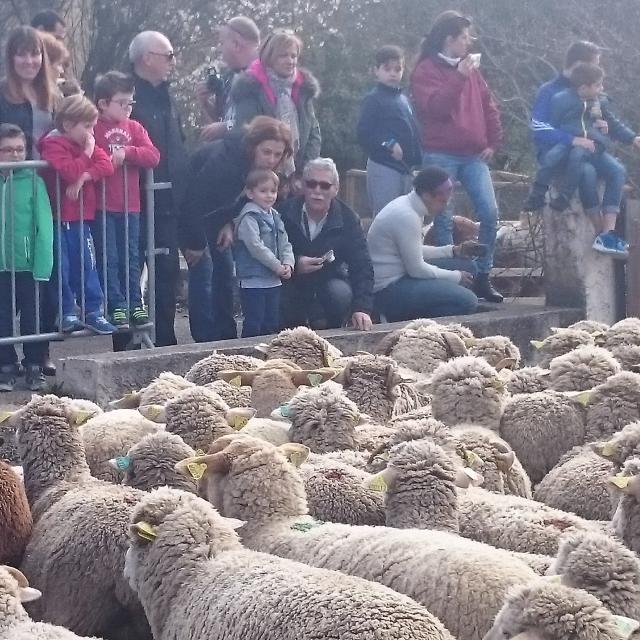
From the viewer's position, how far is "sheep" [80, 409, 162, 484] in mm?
4938

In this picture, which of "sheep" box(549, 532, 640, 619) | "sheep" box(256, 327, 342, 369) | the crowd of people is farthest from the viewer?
the crowd of people

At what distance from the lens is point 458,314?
864cm

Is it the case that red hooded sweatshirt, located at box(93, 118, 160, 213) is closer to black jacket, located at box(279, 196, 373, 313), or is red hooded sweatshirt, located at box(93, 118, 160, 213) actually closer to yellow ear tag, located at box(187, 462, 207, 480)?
black jacket, located at box(279, 196, 373, 313)

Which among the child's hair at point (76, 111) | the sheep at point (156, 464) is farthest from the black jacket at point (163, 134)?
the sheep at point (156, 464)

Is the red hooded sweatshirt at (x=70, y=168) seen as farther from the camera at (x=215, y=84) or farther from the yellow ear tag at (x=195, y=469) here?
the yellow ear tag at (x=195, y=469)

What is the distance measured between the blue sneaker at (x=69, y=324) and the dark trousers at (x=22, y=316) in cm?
14

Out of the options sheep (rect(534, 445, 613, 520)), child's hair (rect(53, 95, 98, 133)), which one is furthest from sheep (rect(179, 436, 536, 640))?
child's hair (rect(53, 95, 98, 133))

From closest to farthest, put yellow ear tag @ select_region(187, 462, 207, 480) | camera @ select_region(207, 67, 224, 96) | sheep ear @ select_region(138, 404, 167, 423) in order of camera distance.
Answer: yellow ear tag @ select_region(187, 462, 207, 480), sheep ear @ select_region(138, 404, 167, 423), camera @ select_region(207, 67, 224, 96)

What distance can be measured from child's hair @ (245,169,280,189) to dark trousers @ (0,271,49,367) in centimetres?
143

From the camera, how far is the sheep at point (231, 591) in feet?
10.3

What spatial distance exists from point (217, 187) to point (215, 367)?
2.10 metres

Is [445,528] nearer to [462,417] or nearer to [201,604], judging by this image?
[201,604]

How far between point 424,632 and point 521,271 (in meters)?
7.98

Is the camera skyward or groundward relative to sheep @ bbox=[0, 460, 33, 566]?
skyward
